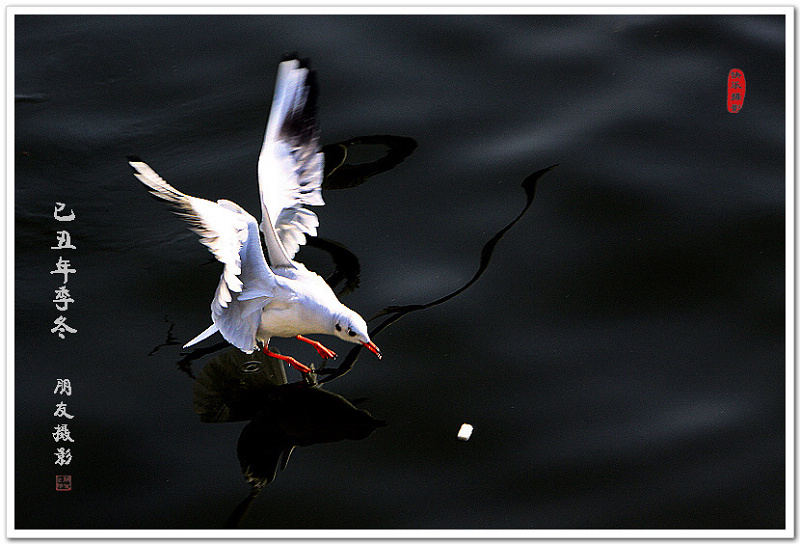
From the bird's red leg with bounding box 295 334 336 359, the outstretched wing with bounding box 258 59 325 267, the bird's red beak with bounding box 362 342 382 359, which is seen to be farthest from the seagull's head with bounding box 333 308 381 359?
the outstretched wing with bounding box 258 59 325 267

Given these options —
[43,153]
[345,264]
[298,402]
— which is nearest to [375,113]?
[345,264]

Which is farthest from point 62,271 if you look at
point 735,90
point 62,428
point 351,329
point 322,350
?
point 735,90

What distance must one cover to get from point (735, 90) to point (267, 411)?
2.24 meters

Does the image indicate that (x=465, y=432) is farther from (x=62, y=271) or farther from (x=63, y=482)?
(x=62, y=271)

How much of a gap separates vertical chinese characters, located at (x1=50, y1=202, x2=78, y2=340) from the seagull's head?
0.80 metres

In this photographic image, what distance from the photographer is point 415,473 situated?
243 centimetres

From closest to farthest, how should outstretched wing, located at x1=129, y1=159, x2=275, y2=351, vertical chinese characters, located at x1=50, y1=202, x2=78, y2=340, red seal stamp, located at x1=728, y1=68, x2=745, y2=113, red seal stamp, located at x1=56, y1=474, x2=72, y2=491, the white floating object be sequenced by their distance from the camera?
outstretched wing, located at x1=129, y1=159, x2=275, y2=351 < red seal stamp, located at x1=56, y1=474, x2=72, y2=491 < the white floating object < vertical chinese characters, located at x1=50, y1=202, x2=78, y2=340 < red seal stamp, located at x1=728, y1=68, x2=745, y2=113

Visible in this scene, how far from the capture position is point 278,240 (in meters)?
2.52

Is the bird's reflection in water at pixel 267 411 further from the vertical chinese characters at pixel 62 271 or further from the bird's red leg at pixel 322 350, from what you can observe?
the vertical chinese characters at pixel 62 271

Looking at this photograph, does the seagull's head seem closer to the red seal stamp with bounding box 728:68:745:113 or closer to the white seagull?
the white seagull

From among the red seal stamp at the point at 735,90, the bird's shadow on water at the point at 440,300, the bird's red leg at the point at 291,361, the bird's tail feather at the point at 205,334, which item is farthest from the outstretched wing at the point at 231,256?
the red seal stamp at the point at 735,90

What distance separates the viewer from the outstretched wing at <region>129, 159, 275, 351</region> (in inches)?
90.3

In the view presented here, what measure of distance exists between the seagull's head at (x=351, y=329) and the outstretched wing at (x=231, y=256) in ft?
0.62

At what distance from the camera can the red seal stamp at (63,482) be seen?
2395 millimetres
